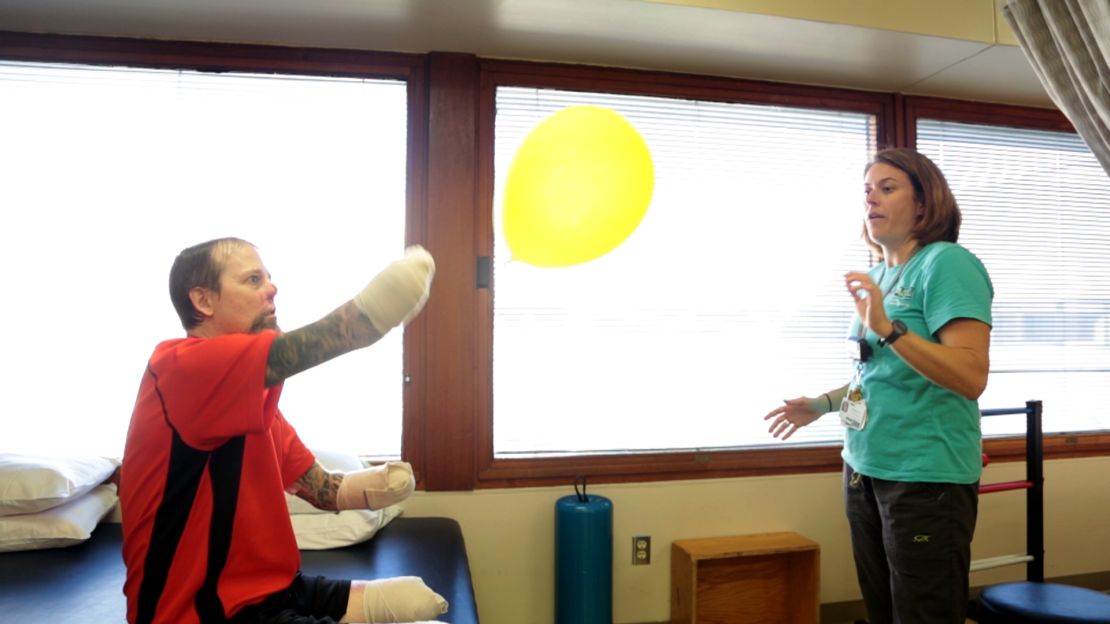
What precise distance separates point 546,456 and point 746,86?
174 cm

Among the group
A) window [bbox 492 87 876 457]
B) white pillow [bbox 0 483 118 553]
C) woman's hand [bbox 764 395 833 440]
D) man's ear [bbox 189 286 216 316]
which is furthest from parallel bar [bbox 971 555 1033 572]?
white pillow [bbox 0 483 118 553]

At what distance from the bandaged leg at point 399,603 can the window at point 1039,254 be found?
2.68 meters

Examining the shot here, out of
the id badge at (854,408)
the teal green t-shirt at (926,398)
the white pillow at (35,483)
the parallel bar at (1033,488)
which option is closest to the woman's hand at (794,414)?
the id badge at (854,408)

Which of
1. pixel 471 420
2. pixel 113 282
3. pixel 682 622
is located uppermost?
pixel 113 282

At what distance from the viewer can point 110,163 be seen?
2279 millimetres

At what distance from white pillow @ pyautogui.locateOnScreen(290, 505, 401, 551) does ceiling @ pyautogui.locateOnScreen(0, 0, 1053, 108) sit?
1.63 m

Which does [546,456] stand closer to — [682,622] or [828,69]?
[682,622]

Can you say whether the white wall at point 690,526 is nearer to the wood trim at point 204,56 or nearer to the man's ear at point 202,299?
the man's ear at point 202,299

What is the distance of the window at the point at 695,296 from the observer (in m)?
2.47

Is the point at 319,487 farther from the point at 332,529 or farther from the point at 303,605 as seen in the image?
the point at 332,529

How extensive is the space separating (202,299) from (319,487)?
0.52m

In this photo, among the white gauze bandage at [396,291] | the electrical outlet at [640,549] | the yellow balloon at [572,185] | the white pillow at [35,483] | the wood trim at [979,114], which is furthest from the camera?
the wood trim at [979,114]

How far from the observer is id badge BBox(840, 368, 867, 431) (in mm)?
1595

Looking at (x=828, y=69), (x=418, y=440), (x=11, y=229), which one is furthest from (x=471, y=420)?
(x=828, y=69)
